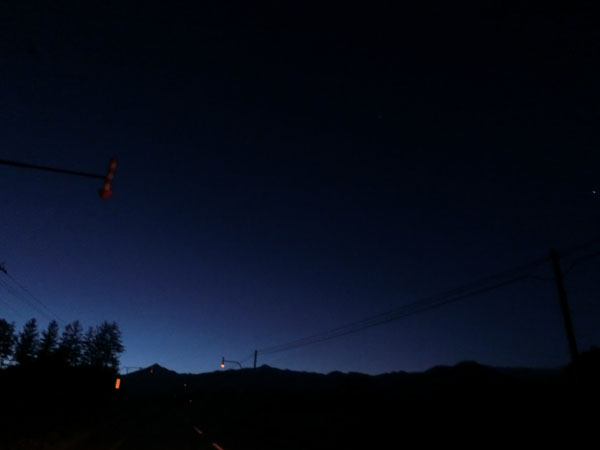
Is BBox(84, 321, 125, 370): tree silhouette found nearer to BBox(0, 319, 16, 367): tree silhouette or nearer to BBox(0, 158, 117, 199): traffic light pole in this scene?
BBox(0, 319, 16, 367): tree silhouette

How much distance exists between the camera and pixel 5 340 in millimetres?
91375

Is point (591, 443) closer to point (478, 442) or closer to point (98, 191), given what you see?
point (478, 442)

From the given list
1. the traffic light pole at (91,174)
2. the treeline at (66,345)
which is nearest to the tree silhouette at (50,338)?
the treeline at (66,345)

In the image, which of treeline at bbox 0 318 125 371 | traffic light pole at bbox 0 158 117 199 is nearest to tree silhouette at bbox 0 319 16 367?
treeline at bbox 0 318 125 371

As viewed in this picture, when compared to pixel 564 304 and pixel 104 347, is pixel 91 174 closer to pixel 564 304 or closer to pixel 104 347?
pixel 564 304

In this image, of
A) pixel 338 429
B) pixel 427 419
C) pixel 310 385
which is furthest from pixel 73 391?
pixel 310 385

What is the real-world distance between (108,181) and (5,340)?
10536 cm

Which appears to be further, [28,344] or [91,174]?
[28,344]

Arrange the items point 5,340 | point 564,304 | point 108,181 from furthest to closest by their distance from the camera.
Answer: point 5,340 < point 564,304 < point 108,181

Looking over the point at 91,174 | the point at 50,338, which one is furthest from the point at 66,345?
the point at 91,174

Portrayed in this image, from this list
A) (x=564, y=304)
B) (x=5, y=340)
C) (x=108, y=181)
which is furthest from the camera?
(x=5, y=340)

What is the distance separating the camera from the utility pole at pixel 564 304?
694 inches

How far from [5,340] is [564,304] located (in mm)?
108248

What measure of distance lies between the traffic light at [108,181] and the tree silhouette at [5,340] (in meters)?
103
